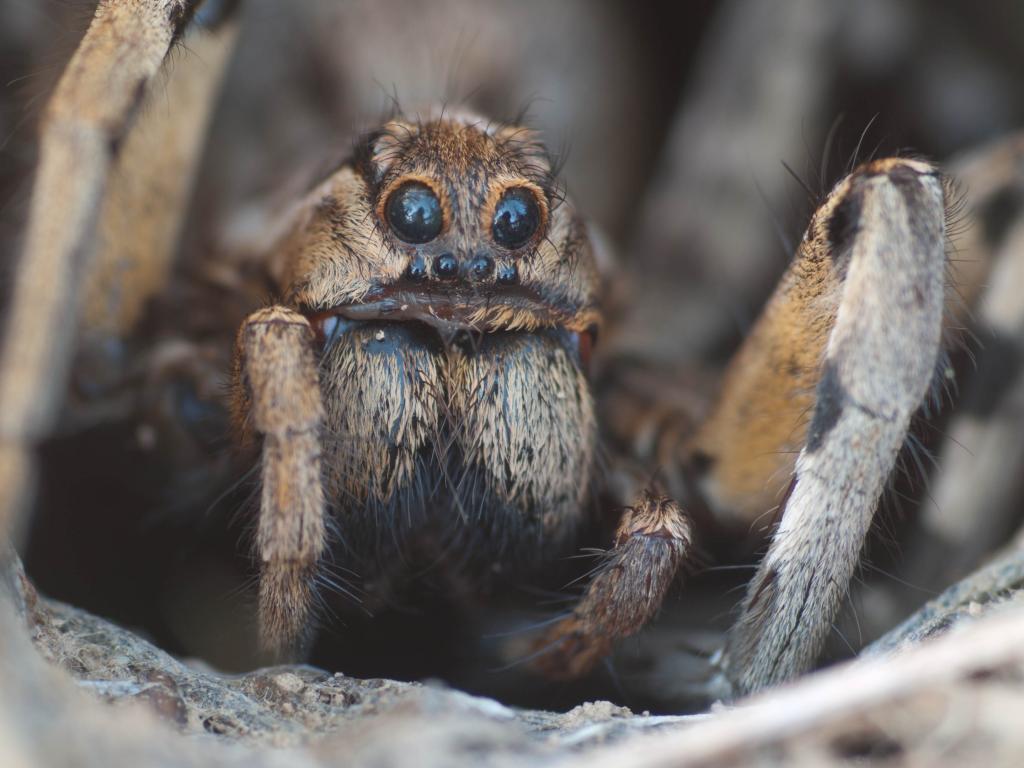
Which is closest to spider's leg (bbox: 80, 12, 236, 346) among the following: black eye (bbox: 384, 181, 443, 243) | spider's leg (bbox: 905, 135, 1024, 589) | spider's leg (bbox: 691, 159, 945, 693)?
black eye (bbox: 384, 181, 443, 243)

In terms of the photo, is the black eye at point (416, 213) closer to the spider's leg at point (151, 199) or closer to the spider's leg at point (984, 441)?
the spider's leg at point (151, 199)

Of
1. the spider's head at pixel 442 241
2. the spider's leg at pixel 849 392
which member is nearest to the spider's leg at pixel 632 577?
the spider's leg at pixel 849 392

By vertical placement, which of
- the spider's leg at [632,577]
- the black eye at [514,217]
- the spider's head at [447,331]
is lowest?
the spider's leg at [632,577]

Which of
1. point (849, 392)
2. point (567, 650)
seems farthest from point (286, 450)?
point (849, 392)

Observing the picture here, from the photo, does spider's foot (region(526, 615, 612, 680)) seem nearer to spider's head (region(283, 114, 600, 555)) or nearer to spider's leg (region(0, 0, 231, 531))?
spider's head (region(283, 114, 600, 555))

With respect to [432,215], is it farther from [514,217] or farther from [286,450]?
[286,450]

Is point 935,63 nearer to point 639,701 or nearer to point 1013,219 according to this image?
point 1013,219

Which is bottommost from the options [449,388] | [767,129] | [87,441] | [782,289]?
[87,441]

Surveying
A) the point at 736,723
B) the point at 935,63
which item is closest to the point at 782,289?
the point at 736,723
